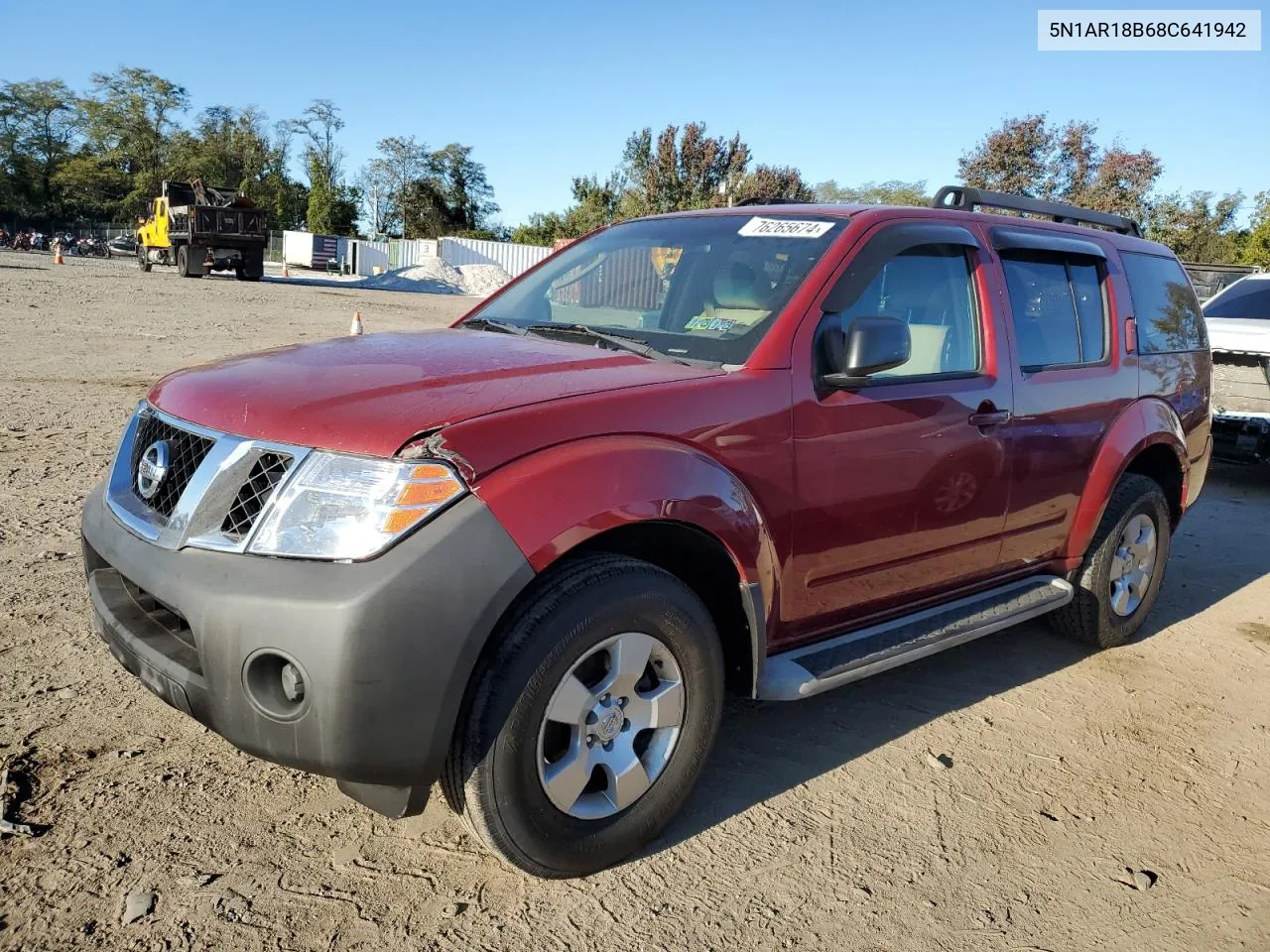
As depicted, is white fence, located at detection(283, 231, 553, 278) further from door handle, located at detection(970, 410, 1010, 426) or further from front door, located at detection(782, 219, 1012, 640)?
door handle, located at detection(970, 410, 1010, 426)

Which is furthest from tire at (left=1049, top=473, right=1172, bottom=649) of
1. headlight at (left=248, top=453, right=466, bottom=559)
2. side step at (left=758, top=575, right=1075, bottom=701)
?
headlight at (left=248, top=453, right=466, bottom=559)

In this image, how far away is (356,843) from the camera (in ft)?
8.92

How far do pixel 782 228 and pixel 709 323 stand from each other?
0.57 metres

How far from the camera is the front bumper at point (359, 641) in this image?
84.9 inches

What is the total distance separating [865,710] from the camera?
386 cm

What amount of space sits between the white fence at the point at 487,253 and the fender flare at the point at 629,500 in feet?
165

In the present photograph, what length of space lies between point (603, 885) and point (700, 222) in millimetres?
2457

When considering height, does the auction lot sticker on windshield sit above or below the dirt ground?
above

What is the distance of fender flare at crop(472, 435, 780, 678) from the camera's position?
91.5 inches

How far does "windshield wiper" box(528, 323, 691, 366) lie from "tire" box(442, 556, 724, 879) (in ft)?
2.56

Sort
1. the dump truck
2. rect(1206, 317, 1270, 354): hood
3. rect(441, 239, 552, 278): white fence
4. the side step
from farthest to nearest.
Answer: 1. rect(441, 239, 552, 278): white fence
2. the dump truck
3. rect(1206, 317, 1270, 354): hood
4. the side step

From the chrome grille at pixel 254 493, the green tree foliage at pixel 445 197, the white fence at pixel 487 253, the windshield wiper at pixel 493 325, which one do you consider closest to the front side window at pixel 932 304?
the windshield wiper at pixel 493 325

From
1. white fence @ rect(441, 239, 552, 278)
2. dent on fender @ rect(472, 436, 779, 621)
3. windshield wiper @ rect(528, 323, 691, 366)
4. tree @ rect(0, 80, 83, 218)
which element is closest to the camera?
dent on fender @ rect(472, 436, 779, 621)

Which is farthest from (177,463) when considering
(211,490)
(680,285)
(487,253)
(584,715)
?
(487,253)
